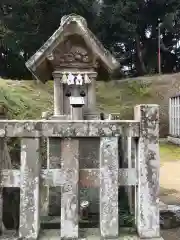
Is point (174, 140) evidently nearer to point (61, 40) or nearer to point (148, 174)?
point (61, 40)

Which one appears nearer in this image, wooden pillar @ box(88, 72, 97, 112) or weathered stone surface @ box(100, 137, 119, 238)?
weathered stone surface @ box(100, 137, 119, 238)

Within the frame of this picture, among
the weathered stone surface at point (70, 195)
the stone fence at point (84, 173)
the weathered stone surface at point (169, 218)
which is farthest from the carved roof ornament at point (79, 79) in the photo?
the weathered stone surface at point (70, 195)

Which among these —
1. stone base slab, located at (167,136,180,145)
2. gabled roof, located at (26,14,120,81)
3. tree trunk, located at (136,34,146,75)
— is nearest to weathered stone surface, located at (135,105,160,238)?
gabled roof, located at (26,14,120,81)

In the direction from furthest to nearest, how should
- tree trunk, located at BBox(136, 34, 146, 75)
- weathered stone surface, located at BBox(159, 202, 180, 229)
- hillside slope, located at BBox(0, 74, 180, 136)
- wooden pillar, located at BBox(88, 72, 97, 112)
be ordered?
tree trunk, located at BBox(136, 34, 146, 75) < hillside slope, located at BBox(0, 74, 180, 136) < wooden pillar, located at BBox(88, 72, 97, 112) < weathered stone surface, located at BBox(159, 202, 180, 229)

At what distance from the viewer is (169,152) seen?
13.8m

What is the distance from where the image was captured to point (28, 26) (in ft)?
68.2

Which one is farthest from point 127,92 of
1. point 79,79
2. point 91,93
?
point 79,79

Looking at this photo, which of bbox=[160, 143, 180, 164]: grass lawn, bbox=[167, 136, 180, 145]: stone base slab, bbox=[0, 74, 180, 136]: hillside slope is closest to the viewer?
bbox=[160, 143, 180, 164]: grass lawn

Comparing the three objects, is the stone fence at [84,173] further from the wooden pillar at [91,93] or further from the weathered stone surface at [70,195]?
the wooden pillar at [91,93]

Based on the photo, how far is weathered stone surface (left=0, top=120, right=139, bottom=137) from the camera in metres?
3.00

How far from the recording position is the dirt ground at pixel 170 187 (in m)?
4.79

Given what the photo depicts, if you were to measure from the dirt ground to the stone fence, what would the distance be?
196 centimetres

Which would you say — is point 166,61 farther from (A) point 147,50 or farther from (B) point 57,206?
(B) point 57,206

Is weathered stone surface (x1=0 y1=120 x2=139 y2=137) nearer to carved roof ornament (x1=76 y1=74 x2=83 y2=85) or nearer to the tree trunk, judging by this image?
carved roof ornament (x1=76 y1=74 x2=83 y2=85)
